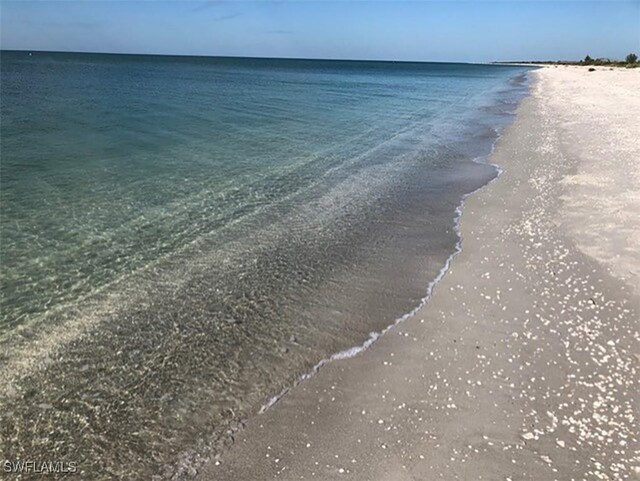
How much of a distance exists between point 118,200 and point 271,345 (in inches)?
291

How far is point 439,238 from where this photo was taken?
9.55 metres

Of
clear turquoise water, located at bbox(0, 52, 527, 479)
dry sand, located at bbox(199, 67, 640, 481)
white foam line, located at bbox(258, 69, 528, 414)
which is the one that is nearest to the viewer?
dry sand, located at bbox(199, 67, 640, 481)

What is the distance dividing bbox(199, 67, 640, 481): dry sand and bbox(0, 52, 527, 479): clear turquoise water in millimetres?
529

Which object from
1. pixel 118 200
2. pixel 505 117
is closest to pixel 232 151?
pixel 118 200

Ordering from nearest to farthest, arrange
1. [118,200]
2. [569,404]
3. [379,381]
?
1. [569,404]
2. [379,381]
3. [118,200]

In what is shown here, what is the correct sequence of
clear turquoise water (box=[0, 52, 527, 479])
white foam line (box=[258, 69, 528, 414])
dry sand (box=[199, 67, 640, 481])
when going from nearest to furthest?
dry sand (box=[199, 67, 640, 481]) < clear turquoise water (box=[0, 52, 527, 479]) < white foam line (box=[258, 69, 528, 414])

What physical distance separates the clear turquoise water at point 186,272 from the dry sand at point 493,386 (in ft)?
1.73

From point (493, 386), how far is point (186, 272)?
5.24m

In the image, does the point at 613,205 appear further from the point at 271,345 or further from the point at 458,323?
the point at 271,345

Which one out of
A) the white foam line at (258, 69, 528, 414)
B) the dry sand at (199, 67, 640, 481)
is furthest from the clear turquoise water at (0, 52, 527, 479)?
the dry sand at (199, 67, 640, 481)

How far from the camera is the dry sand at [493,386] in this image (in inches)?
166

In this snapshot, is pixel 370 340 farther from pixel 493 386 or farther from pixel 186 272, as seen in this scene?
pixel 186 272

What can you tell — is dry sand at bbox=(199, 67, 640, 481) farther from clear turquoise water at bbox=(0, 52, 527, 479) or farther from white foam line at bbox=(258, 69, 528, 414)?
clear turquoise water at bbox=(0, 52, 527, 479)

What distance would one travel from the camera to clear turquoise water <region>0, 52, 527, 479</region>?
194 inches
